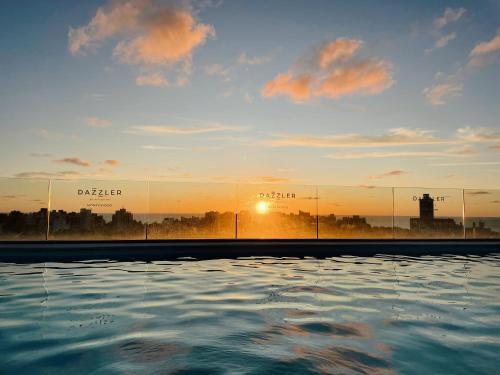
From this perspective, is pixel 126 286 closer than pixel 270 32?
Yes

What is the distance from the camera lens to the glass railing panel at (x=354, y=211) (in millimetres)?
12875

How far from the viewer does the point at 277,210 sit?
13.0 metres

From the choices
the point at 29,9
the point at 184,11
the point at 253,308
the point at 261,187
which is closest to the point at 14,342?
the point at 253,308

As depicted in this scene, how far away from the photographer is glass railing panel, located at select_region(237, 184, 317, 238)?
12266 mm

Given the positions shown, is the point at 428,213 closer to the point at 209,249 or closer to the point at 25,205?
the point at 209,249

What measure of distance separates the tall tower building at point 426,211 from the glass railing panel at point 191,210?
255 inches

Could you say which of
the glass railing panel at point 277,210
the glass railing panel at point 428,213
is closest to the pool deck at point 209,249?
the glass railing panel at point 277,210

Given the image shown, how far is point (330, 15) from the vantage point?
976 cm

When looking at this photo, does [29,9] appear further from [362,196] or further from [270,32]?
[362,196]

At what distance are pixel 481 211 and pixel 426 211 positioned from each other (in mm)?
2094

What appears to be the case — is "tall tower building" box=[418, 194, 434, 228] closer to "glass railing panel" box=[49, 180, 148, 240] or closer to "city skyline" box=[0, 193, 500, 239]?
"city skyline" box=[0, 193, 500, 239]

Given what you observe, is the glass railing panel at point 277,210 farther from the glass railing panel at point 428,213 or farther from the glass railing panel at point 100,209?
the glass railing panel at point 100,209

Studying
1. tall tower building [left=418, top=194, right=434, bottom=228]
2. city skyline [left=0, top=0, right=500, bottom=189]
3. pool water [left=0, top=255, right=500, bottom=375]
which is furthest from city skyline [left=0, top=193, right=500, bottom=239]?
pool water [left=0, top=255, right=500, bottom=375]

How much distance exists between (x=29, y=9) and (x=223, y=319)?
949cm
